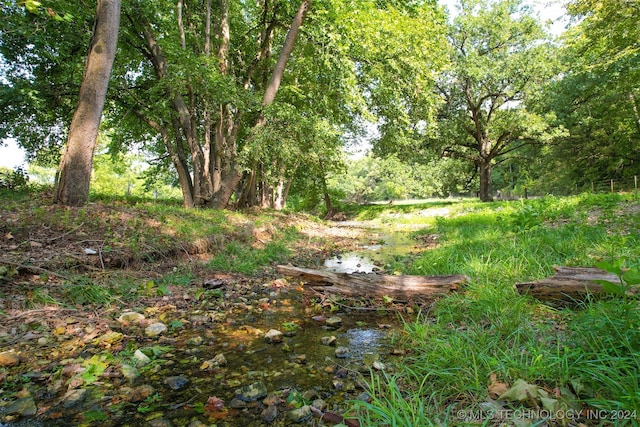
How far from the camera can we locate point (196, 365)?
259 centimetres

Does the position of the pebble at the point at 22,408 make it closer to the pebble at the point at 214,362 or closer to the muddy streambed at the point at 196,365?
the muddy streambed at the point at 196,365

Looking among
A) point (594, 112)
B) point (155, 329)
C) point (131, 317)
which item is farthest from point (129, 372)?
point (594, 112)

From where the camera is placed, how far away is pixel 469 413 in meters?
1.72

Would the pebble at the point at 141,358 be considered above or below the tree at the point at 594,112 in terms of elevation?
below

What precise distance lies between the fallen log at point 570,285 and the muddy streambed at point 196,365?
1.49 meters

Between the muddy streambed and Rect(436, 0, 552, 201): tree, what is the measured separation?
2123cm

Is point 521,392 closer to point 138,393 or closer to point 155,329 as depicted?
point 138,393

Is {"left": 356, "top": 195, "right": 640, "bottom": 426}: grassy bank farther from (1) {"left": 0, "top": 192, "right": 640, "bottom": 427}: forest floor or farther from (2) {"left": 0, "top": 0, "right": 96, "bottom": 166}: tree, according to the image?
(2) {"left": 0, "top": 0, "right": 96, "bottom": 166}: tree

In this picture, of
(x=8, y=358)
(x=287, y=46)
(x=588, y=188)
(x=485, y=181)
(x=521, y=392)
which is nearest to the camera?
(x=521, y=392)

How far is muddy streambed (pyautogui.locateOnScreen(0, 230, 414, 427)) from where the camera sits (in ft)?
6.49

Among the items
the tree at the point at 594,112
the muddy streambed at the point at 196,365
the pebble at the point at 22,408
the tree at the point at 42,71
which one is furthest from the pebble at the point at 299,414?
the tree at the point at 594,112

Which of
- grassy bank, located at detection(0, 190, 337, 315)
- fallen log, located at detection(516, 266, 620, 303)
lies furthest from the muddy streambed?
fallen log, located at detection(516, 266, 620, 303)

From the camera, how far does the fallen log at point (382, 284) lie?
392 cm

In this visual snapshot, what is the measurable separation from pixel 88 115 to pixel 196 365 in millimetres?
6276
